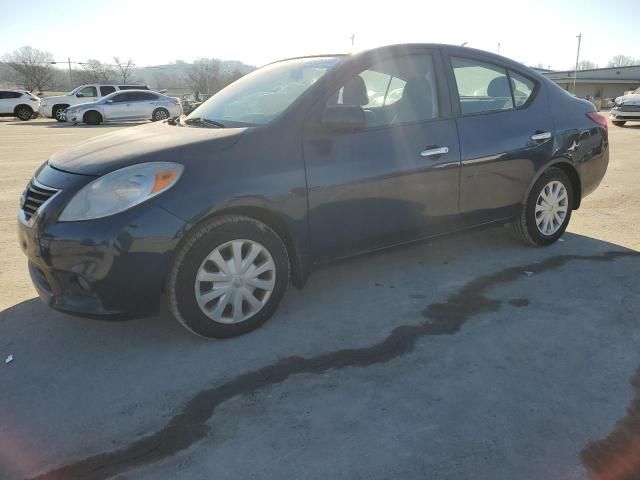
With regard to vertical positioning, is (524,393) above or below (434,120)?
below

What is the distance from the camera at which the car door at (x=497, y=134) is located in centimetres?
383

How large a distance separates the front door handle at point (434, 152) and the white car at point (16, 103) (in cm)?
2724

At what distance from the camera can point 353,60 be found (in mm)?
3428

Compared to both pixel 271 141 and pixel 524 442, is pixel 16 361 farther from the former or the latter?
pixel 524 442

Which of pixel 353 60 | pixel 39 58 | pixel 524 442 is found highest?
pixel 39 58

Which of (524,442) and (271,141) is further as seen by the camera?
(271,141)

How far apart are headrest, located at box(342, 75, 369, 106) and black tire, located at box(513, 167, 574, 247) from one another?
5.79ft

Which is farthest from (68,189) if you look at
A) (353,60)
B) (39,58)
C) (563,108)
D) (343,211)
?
(39,58)

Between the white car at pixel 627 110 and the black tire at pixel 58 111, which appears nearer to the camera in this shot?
the white car at pixel 627 110

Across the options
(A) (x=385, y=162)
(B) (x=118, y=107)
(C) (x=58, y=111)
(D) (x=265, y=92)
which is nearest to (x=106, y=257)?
(D) (x=265, y=92)

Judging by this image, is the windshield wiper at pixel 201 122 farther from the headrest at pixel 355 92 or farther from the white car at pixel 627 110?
the white car at pixel 627 110

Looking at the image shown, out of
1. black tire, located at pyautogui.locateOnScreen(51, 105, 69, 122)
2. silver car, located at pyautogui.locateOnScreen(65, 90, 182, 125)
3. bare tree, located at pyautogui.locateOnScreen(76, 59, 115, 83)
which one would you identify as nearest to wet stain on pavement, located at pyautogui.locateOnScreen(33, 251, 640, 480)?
silver car, located at pyautogui.locateOnScreen(65, 90, 182, 125)

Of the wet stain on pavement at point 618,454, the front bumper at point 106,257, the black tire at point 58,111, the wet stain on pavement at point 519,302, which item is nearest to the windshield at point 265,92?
the front bumper at point 106,257

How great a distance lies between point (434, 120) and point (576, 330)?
5.41 ft
